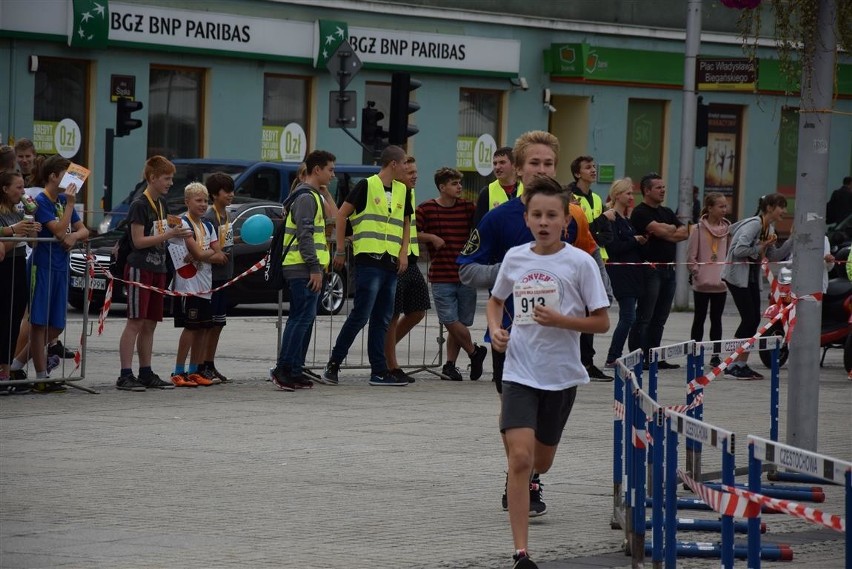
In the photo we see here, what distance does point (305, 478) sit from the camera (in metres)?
9.64

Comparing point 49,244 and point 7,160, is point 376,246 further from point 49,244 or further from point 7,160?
point 7,160

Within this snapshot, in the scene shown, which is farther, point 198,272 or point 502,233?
point 198,272

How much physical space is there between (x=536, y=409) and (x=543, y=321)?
1.42 feet

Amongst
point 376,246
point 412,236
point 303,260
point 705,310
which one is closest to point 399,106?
point 705,310

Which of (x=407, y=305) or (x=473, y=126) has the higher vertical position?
(x=473, y=126)

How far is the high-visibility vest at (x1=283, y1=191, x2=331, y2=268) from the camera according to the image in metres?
13.8

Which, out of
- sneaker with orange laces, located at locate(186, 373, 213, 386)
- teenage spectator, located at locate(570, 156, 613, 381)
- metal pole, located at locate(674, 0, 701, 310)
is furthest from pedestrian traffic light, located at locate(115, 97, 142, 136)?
sneaker with orange laces, located at locate(186, 373, 213, 386)

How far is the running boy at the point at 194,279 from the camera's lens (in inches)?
544

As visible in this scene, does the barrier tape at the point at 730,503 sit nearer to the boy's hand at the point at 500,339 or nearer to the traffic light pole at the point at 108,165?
the boy's hand at the point at 500,339

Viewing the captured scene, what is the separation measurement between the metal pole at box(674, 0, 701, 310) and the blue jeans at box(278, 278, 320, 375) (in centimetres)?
1187

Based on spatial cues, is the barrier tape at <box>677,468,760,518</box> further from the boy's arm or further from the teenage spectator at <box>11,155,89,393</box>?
the teenage spectator at <box>11,155,89,393</box>

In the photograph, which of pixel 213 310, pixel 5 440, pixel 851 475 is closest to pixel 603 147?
pixel 213 310

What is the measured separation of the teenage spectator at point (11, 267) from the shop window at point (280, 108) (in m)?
20.1

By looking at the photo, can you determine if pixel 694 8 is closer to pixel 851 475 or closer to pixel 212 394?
pixel 212 394
